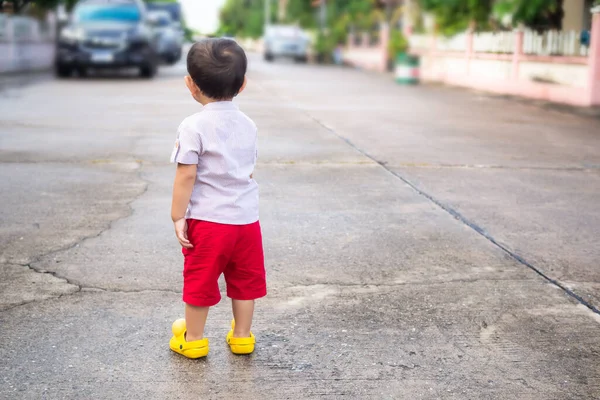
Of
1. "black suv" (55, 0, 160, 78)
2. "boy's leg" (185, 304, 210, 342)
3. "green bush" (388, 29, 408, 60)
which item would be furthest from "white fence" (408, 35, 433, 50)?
"boy's leg" (185, 304, 210, 342)

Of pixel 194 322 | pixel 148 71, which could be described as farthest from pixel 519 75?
pixel 194 322

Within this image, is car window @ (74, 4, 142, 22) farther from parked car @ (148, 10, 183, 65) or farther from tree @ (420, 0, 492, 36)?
tree @ (420, 0, 492, 36)

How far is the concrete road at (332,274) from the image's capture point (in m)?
2.94

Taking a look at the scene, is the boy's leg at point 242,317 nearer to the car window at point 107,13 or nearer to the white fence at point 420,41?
the car window at point 107,13

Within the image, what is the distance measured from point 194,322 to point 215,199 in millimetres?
474

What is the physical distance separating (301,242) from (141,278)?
109 centimetres

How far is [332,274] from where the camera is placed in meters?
4.15

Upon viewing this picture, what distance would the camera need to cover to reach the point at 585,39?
49.9 feet

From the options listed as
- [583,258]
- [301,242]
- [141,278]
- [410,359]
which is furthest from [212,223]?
[583,258]

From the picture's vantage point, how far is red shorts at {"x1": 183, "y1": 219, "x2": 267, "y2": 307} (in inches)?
117

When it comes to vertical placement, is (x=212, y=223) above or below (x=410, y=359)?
above

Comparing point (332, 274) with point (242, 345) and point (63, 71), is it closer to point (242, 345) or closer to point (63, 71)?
point (242, 345)

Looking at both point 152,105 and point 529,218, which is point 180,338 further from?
point 152,105

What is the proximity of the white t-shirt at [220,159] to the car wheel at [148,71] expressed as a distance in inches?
673
